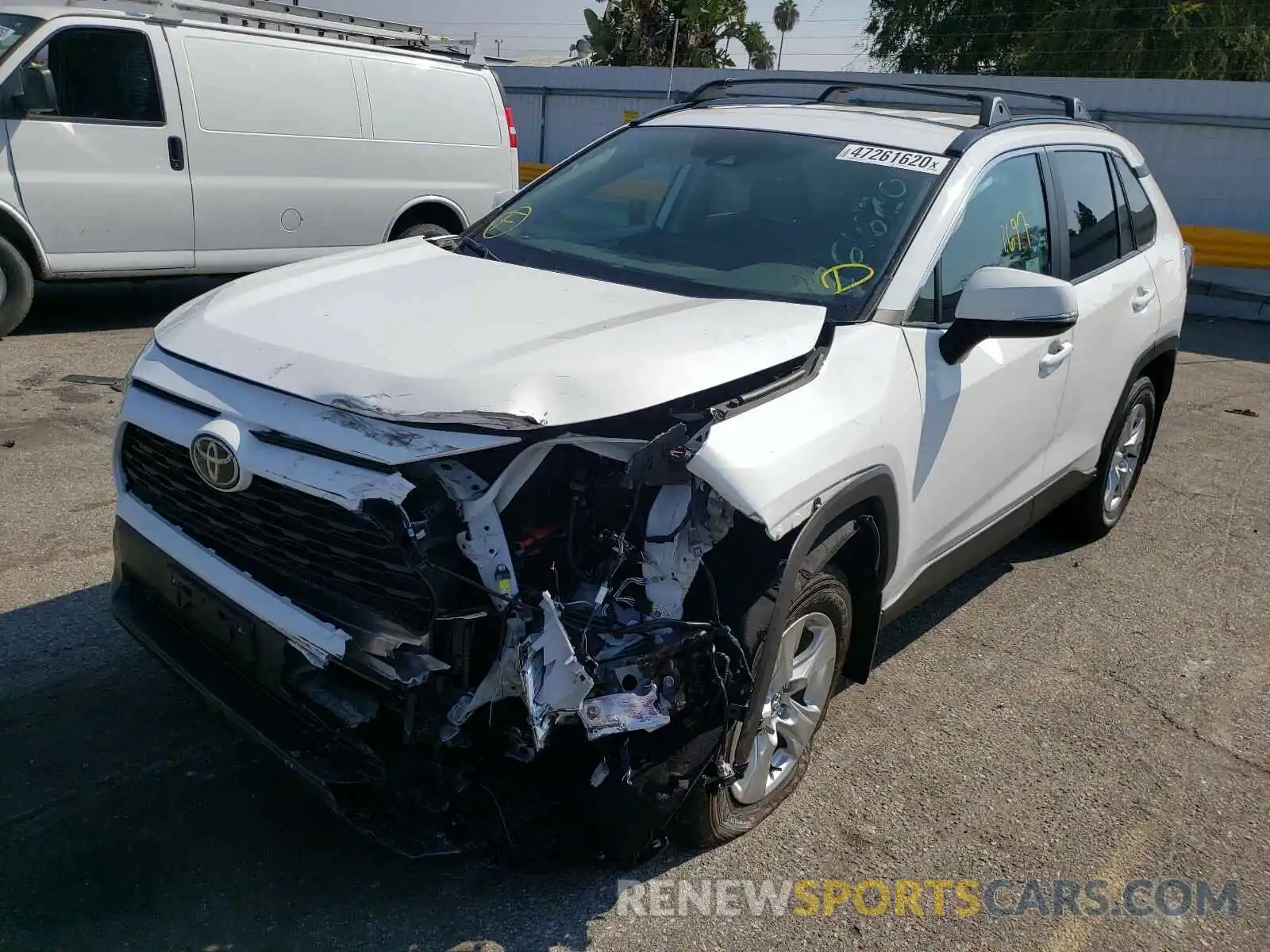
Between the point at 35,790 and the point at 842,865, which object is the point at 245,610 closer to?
the point at 35,790

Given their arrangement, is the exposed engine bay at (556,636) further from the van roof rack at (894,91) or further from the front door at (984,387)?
the van roof rack at (894,91)

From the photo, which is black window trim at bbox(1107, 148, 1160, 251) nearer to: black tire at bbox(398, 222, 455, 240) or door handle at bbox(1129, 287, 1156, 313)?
door handle at bbox(1129, 287, 1156, 313)

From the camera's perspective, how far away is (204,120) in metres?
7.98

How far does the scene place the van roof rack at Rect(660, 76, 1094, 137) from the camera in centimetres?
399

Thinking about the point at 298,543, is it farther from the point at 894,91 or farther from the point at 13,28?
the point at 13,28

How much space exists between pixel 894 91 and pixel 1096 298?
1.20 meters

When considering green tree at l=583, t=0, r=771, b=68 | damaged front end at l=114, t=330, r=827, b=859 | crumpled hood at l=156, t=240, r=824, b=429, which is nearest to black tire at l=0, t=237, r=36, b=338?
crumpled hood at l=156, t=240, r=824, b=429

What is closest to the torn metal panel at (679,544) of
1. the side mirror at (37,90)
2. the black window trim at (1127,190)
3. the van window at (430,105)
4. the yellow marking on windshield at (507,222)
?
the yellow marking on windshield at (507,222)

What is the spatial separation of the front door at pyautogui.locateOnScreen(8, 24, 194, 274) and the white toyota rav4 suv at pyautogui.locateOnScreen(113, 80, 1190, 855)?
188 inches

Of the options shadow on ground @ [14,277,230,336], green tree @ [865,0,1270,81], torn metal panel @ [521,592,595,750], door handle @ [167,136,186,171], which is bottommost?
shadow on ground @ [14,277,230,336]

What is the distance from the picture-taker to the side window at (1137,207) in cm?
498

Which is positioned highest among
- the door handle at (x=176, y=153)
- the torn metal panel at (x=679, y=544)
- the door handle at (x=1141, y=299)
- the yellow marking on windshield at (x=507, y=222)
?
the yellow marking on windshield at (x=507, y=222)

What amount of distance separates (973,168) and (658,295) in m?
1.24

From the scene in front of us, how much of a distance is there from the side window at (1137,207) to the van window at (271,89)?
6031 millimetres
